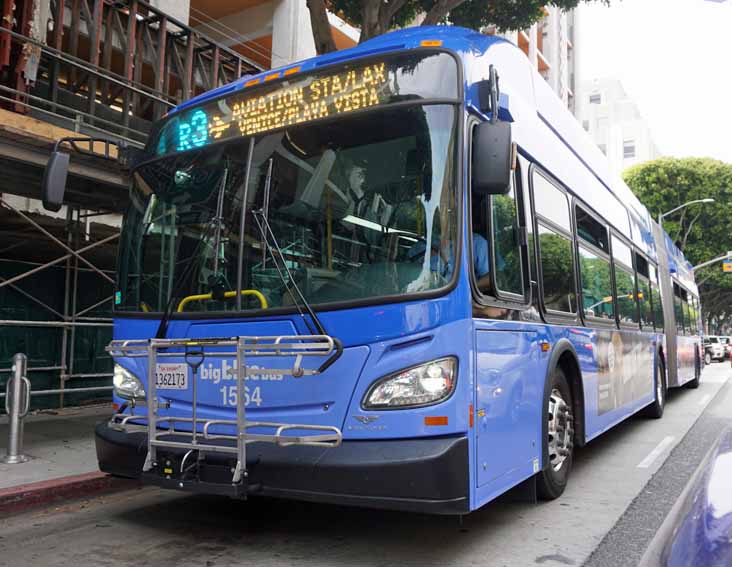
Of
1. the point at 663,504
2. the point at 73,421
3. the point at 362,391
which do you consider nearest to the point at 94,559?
the point at 362,391

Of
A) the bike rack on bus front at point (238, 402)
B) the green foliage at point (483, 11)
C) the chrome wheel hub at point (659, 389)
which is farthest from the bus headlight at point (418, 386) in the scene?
the green foliage at point (483, 11)

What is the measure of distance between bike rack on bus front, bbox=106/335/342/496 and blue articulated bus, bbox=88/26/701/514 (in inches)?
0.6

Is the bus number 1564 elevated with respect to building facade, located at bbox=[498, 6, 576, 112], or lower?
lower

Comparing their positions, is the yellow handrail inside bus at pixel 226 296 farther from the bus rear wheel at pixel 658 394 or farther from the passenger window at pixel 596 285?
the bus rear wheel at pixel 658 394

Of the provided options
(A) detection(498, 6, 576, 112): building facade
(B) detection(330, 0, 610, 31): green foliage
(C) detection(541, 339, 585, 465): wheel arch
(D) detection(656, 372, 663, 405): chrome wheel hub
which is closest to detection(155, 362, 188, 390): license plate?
(C) detection(541, 339, 585, 465): wheel arch

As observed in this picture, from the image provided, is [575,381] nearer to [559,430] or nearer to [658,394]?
[559,430]

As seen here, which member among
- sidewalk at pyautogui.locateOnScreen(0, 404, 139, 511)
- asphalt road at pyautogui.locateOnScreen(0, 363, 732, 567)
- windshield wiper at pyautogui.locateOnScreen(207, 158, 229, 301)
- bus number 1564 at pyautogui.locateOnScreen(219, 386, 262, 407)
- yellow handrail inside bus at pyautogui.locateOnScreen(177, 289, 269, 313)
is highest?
windshield wiper at pyautogui.locateOnScreen(207, 158, 229, 301)

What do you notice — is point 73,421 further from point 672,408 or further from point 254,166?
point 672,408

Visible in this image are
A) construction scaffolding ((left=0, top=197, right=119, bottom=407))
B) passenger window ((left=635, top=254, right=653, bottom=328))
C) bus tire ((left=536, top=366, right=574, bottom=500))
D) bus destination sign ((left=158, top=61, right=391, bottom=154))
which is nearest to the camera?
bus destination sign ((left=158, top=61, right=391, bottom=154))

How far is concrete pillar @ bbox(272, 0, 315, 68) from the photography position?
55.8ft

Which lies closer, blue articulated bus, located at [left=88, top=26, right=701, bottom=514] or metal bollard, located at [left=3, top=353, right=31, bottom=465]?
blue articulated bus, located at [left=88, top=26, right=701, bottom=514]

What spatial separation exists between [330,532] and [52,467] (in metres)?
3.36

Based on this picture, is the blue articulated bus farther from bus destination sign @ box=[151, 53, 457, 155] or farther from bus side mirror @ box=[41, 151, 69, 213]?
bus side mirror @ box=[41, 151, 69, 213]

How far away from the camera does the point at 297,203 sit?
409 cm
